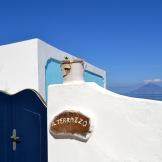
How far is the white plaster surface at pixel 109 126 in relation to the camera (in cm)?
441

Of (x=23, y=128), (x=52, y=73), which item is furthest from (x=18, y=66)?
(x=23, y=128)

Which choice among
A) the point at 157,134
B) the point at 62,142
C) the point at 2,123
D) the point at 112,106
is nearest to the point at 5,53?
the point at 2,123

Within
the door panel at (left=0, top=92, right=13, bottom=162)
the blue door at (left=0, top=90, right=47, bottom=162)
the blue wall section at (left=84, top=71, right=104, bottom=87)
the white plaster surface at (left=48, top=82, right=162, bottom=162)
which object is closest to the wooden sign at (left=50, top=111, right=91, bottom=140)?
the white plaster surface at (left=48, top=82, right=162, bottom=162)

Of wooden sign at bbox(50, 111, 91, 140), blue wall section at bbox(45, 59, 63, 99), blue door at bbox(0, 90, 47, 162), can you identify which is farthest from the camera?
blue wall section at bbox(45, 59, 63, 99)

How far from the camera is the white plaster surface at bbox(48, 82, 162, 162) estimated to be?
14.5 feet

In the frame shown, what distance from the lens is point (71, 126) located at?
496 centimetres

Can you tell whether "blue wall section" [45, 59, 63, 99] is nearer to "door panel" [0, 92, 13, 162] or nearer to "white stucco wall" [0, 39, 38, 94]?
"white stucco wall" [0, 39, 38, 94]

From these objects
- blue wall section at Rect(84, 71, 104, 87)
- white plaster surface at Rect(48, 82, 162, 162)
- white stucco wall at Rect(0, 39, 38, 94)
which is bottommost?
white plaster surface at Rect(48, 82, 162, 162)

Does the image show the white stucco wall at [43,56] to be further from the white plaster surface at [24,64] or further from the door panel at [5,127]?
the door panel at [5,127]

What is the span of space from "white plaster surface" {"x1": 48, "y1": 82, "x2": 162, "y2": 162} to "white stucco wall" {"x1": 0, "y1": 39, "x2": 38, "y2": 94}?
3050 millimetres

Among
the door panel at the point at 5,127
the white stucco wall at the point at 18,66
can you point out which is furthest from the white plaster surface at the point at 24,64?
the door panel at the point at 5,127

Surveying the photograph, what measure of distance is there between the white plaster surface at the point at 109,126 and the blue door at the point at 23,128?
1.21ft

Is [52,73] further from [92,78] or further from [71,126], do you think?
[92,78]

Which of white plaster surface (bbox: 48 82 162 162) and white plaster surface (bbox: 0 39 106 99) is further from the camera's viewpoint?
white plaster surface (bbox: 0 39 106 99)
